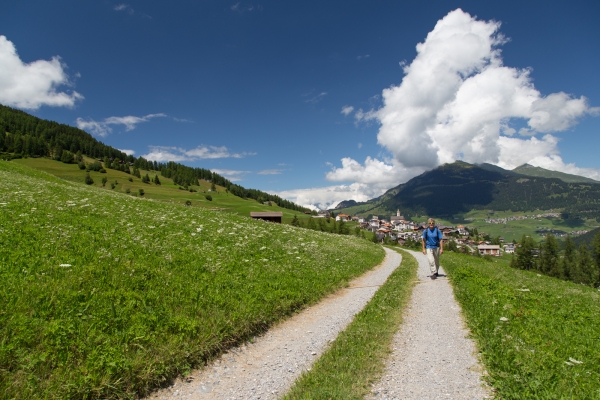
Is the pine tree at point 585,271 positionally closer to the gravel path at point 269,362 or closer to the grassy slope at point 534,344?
the grassy slope at point 534,344

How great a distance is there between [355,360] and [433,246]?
516 inches

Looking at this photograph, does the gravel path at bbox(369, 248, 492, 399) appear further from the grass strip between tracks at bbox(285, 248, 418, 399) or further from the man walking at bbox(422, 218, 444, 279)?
the man walking at bbox(422, 218, 444, 279)

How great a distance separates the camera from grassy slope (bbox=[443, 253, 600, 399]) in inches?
198

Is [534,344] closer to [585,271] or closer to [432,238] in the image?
[432,238]

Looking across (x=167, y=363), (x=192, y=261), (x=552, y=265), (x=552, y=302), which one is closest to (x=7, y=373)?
(x=167, y=363)

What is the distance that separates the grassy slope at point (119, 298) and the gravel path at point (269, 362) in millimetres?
389

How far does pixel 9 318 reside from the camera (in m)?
6.06

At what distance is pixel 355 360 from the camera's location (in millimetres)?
6555

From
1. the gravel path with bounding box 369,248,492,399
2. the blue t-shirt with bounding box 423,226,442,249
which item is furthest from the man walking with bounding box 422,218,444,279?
the gravel path with bounding box 369,248,492,399

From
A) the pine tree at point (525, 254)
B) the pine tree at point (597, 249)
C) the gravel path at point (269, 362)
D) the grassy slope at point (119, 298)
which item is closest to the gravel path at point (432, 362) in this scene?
the gravel path at point (269, 362)

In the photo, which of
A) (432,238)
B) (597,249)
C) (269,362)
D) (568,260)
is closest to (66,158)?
(432,238)

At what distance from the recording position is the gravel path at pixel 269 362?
5871 mm

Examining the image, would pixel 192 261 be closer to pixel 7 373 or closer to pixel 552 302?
pixel 7 373

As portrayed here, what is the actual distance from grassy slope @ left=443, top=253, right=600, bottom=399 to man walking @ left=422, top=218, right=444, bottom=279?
22.3ft
